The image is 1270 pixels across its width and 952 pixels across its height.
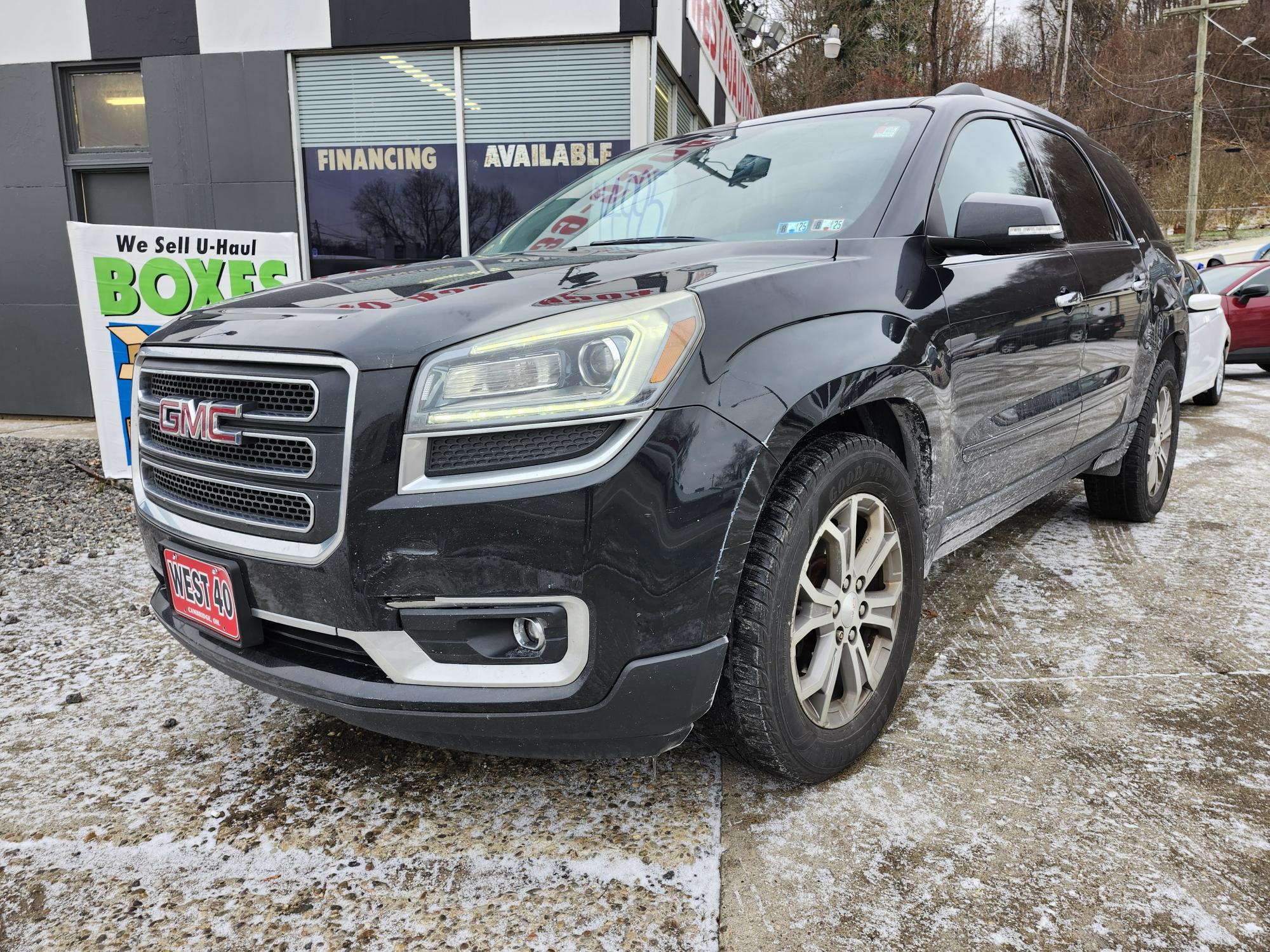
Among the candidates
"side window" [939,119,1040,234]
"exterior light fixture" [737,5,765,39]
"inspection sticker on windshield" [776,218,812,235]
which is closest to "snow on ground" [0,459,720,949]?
"inspection sticker on windshield" [776,218,812,235]

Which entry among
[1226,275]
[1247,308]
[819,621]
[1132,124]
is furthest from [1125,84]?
[819,621]

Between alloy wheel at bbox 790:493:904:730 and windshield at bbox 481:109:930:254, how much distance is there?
0.76 m

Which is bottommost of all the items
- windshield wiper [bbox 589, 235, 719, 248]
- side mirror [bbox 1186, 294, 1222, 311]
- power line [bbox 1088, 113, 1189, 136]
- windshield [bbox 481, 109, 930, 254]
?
side mirror [bbox 1186, 294, 1222, 311]

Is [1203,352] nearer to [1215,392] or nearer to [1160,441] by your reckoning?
[1215,392]

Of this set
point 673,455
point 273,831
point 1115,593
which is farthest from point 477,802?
point 1115,593

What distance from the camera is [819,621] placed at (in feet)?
6.47

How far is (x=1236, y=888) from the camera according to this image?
5.59 ft

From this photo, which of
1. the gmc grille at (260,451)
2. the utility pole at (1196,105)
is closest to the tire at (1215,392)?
the gmc grille at (260,451)

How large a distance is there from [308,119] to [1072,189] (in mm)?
6072

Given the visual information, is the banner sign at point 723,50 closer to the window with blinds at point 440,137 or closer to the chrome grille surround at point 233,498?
the window with blinds at point 440,137

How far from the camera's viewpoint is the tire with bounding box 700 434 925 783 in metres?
1.78

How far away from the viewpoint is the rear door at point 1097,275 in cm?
323

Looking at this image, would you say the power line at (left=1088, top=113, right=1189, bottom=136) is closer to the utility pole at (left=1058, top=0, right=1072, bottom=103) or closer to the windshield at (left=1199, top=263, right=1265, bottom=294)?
the utility pole at (left=1058, top=0, right=1072, bottom=103)

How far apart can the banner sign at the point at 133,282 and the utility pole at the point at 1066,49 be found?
38.3 m
